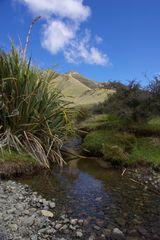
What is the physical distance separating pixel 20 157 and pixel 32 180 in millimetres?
1008

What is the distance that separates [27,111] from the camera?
986cm

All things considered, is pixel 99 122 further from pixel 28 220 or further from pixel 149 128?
pixel 28 220

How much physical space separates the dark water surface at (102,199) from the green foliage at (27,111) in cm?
91

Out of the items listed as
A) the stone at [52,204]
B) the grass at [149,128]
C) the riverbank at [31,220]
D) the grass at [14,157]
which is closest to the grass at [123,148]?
the grass at [149,128]

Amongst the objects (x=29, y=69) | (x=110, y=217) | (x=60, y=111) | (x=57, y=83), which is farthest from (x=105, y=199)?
(x=57, y=83)

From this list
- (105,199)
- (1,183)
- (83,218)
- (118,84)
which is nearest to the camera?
(83,218)

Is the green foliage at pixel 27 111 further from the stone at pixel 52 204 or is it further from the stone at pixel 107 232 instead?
the stone at pixel 107 232

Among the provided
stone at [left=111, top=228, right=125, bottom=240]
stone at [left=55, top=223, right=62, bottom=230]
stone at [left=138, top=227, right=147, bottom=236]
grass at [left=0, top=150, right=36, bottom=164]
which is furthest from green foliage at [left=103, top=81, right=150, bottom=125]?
stone at [left=55, top=223, right=62, bottom=230]

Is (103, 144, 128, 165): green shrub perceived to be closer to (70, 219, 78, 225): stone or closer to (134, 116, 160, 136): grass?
(134, 116, 160, 136): grass

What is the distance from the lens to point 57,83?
39.1ft

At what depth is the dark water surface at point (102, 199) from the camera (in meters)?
5.62

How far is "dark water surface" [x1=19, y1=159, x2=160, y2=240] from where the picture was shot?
5621 millimetres

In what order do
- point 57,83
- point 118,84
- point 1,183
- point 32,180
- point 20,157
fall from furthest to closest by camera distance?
point 118,84, point 57,83, point 20,157, point 32,180, point 1,183

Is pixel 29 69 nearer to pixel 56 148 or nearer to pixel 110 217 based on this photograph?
pixel 56 148
